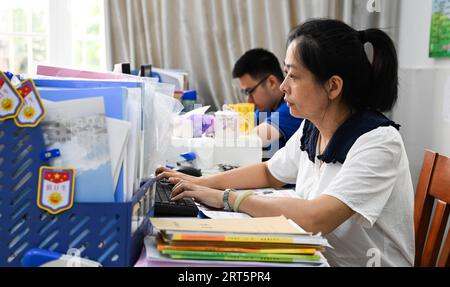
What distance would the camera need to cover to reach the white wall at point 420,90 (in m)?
2.20

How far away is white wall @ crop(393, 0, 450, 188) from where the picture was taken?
2.20m

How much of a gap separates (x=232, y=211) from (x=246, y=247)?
0.44m

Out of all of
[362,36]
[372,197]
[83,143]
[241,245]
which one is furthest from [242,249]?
[362,36]

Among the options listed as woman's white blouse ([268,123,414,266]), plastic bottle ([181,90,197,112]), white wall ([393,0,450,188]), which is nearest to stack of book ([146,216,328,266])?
woman's white blouse ([268,123,414,266])

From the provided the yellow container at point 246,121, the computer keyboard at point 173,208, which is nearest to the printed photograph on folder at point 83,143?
the computer keyboard at point 173,208

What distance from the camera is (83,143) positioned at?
2.70 feet

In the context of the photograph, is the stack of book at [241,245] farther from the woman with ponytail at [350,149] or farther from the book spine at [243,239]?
the woman with ponytail at [350,149]

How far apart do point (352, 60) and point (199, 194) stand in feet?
1.78

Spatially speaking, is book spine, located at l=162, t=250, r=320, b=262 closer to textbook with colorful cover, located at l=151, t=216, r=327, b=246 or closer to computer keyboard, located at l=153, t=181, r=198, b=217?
textbook with colorful cover, located at l=151, t=216, r=327, b=246

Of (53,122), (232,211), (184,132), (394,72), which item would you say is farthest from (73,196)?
(184,132)

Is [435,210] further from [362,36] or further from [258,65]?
[258,65]
